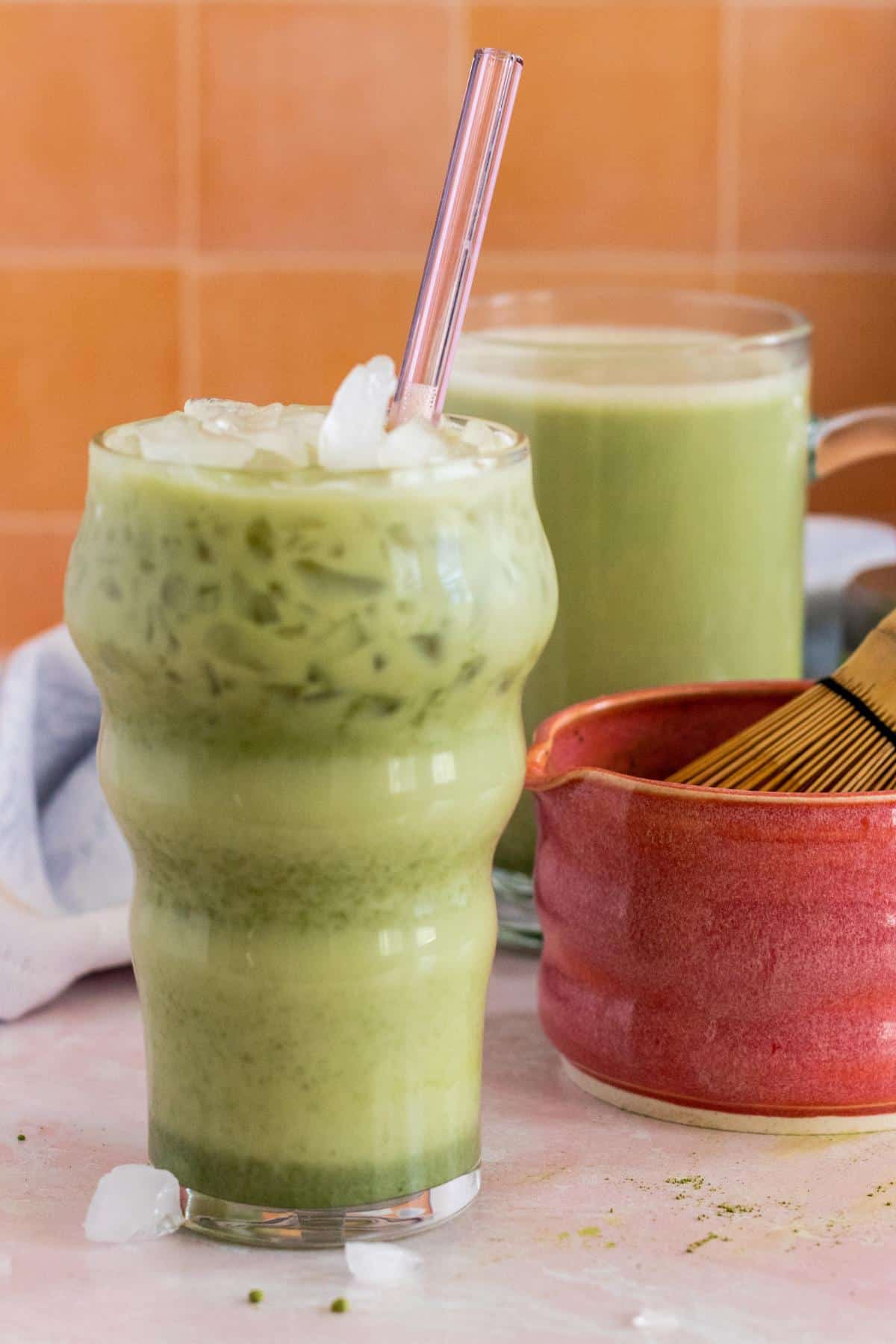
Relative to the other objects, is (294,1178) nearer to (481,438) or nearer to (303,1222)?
(303,1222)

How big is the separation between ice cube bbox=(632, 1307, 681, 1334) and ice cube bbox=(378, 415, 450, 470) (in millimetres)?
234

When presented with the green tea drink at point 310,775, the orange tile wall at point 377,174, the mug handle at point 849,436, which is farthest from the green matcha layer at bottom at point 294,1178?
the orange tile wall at point 377,174

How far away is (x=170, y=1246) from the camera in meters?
0.53

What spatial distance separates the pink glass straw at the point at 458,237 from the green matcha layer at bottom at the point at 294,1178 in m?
0.22

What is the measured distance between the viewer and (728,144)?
5.30 feet

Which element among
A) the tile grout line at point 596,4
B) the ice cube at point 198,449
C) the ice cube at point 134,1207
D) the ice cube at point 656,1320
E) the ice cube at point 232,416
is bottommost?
the ice cube at point 656,1320

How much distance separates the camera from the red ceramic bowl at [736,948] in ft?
1.91

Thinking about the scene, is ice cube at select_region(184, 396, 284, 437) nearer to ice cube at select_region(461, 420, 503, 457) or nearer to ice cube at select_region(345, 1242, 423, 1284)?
ice cube at select_region(461, 420, 503, 457)

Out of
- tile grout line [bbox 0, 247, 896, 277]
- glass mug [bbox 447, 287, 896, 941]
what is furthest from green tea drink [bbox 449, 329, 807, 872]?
tile grout line [bbox 0, 247, 896, 277]

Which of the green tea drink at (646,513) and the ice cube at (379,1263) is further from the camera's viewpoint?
the green tea drink at (646,513)

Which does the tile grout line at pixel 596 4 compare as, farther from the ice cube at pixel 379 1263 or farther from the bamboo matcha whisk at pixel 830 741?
the ice cube at pixel 379 1263

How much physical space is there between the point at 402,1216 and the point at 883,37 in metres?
1.33

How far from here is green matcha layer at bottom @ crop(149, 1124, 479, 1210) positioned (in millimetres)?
528

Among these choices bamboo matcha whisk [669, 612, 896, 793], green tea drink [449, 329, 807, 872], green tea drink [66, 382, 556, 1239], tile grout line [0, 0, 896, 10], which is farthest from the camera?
tile grout line [0, 0, 896, 10]
